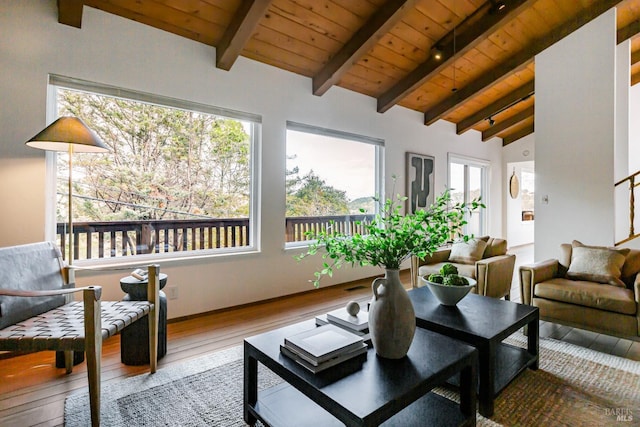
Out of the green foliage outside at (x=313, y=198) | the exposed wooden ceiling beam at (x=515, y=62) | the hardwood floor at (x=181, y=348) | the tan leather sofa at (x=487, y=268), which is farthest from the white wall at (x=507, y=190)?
the green foliage outside at (x=313, y=198)

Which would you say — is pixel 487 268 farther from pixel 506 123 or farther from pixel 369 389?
pixel 506 123

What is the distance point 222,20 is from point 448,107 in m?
3.77

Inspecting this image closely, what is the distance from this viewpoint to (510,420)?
5.59ft

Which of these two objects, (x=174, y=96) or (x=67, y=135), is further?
(x=174, y=96)

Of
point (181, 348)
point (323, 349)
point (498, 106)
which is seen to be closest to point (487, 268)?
point (323, 349)

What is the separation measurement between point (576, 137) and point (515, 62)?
1.35 meters

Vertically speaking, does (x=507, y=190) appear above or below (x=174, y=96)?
below

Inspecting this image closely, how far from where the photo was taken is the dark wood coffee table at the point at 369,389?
1.18 m

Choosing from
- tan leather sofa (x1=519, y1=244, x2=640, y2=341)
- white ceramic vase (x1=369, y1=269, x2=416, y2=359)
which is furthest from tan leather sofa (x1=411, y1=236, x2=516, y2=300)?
white ceramic vase (x1=369, y1=269, x2=416, y2=359)

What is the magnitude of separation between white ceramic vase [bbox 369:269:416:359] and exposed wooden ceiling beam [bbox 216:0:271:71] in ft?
7.98

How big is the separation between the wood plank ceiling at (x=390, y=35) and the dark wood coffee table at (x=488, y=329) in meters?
2.64

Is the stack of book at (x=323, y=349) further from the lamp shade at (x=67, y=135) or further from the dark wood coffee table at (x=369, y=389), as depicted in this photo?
the lamp shade at (x=67, y=135)

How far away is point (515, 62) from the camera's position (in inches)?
180

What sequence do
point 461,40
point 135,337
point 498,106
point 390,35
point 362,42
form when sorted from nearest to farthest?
point 135,337 < point 362,42 < point 390,35 < point 461,40 < point 498,106
